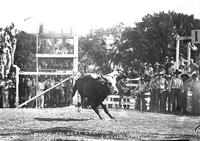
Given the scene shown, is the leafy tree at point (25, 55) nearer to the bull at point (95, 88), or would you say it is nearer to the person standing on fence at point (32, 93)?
the person standing on fence at point (32, 93)

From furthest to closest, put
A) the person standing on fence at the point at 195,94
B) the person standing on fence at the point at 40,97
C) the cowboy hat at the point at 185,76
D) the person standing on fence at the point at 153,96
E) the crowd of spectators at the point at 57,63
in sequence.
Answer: the crowd of spectators at the point at 57,63 → the person standing on fence at the point at 40,97 → the person standing on fence at the point at 153,96 → the cowboy hat at the point at 185,76 → the person standing on fence at the point at 195,94

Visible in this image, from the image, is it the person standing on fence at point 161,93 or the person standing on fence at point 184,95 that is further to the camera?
the person standing on fence at point 161,93

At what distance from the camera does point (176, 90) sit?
1706 centimetres

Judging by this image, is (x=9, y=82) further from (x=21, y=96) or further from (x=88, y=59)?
(x=88, y=59)

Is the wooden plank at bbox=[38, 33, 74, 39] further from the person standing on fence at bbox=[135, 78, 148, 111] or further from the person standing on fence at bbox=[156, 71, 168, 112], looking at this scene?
the person standing on fence at bbox=[156, 71, 168, 112]

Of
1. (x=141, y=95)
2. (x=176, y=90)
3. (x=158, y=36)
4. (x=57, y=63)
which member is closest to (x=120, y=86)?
(x=141, y=95)

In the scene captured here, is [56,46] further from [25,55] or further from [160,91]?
[25,55]

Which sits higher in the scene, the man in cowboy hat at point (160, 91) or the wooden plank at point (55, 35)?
the wooden plank at point (55, 35)

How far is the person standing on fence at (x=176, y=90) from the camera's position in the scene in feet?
55.6

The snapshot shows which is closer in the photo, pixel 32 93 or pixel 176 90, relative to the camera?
pixel 176 90

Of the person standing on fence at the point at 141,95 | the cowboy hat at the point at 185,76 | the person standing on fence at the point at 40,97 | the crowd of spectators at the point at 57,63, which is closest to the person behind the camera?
the cowboy hat at the point at 185,76

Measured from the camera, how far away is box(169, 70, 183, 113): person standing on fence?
16938 millimetres

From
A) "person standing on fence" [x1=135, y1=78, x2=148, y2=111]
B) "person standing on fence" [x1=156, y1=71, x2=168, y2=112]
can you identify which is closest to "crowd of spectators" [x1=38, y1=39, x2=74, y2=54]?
"person standing on fence" [x1=135, y1=78, x2=148, y2=111]

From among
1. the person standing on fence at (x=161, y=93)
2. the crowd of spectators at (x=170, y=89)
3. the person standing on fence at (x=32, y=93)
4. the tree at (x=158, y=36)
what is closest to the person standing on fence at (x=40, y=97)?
the person standing on fence at (x=32, y=93)
